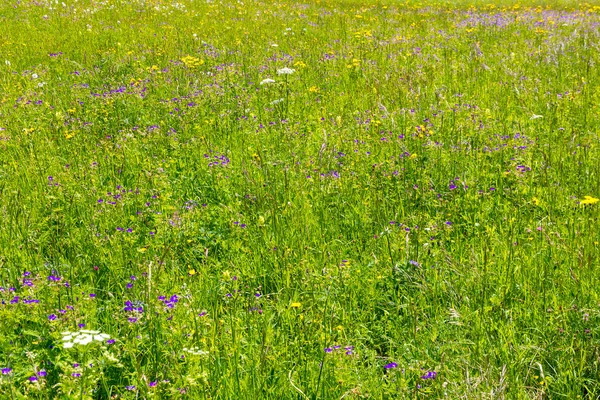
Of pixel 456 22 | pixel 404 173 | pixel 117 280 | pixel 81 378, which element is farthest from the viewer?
pixel 456 22

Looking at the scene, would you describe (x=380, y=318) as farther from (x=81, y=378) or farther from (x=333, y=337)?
(x=81, y=378)

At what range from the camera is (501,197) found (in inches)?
153

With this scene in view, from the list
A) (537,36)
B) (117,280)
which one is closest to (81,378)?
(117,280)

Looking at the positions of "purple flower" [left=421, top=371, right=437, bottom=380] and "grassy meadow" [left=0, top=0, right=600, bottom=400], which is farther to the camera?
"grassy meadow" [left=0, top=0, right=600, bottom=400]

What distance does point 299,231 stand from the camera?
11.4 feet

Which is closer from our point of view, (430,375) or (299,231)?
(430,375)

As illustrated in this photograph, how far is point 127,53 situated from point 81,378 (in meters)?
7.22

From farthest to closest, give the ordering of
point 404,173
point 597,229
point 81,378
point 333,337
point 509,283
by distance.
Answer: point 404,173 < point 597,229 < point 509,283 < point 333,337 < point 81,378

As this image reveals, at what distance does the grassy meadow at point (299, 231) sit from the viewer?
7.30 feet

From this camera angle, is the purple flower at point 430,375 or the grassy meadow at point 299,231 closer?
the purple flower at point 430,375

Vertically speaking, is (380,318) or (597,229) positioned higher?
(597,229)

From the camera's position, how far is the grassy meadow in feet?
7.30

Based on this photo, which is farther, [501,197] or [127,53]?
[127,53]

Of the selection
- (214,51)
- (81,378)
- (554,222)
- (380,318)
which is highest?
(214,51)
